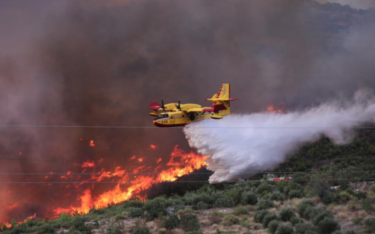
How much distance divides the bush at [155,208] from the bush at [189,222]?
2704 millimetres

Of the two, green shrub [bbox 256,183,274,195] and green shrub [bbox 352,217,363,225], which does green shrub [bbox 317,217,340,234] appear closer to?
green shrub [bbox 352,217,363,225]

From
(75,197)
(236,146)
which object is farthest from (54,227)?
(236,146)

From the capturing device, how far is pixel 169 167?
68.2m

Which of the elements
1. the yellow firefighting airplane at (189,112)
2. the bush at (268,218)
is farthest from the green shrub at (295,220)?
the yellow firefighting airplane at (189,112)

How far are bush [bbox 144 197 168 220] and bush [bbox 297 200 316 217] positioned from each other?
13612 millimetres

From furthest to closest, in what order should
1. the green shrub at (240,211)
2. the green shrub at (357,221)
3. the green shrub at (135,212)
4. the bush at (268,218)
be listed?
the green shrub at (135,212), the green shrub at (240,211), the bush at (268,218), the green shrub at (357,221)

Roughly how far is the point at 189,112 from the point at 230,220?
13.6 m

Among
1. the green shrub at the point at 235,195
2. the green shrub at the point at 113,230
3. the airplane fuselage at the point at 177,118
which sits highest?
the airplane fuselage at the point at 177,118

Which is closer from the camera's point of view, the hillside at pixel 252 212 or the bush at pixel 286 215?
the hillside at pixel 252 212

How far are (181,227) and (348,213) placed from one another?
1647cm

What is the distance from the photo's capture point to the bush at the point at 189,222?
4122cm

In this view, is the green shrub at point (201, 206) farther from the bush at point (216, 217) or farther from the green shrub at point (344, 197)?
the green shrub at point (344, 197)

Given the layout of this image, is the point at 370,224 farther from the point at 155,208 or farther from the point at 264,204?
the point at 155,208

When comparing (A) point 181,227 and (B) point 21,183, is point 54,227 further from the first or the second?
(B) point 21,183
